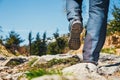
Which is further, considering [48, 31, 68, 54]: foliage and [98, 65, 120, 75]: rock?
[48, 31, 68, 54]: foliage

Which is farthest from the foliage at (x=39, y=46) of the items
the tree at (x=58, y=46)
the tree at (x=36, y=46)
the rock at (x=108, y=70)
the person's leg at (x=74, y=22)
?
the rock at (x=108, y=70)

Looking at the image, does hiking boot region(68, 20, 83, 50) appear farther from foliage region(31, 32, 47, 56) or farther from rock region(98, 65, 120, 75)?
foliage region(31, 32, 47, 56)

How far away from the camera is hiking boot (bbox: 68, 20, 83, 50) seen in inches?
185

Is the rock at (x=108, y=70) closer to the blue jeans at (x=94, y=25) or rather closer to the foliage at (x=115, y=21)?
the blue jeans at (x=94, y=25)

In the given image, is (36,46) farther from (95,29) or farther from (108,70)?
(108,70)

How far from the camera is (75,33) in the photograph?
477cm

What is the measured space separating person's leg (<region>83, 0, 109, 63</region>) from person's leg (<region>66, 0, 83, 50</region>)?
13 centimetres

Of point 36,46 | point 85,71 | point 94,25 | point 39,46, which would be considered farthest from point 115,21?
point 36,46

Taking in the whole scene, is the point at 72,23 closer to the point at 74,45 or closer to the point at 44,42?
the point at 74,45

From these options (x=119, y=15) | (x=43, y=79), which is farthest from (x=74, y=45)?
(x=119, y=15)

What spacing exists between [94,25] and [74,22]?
0.25 metres

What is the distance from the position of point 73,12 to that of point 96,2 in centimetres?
31

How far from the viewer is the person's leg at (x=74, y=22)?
15.5 feet

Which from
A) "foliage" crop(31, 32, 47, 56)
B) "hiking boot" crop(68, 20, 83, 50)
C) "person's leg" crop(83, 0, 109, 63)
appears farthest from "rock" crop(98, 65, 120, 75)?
"foliage" crop(31, 32, 47, 56)
